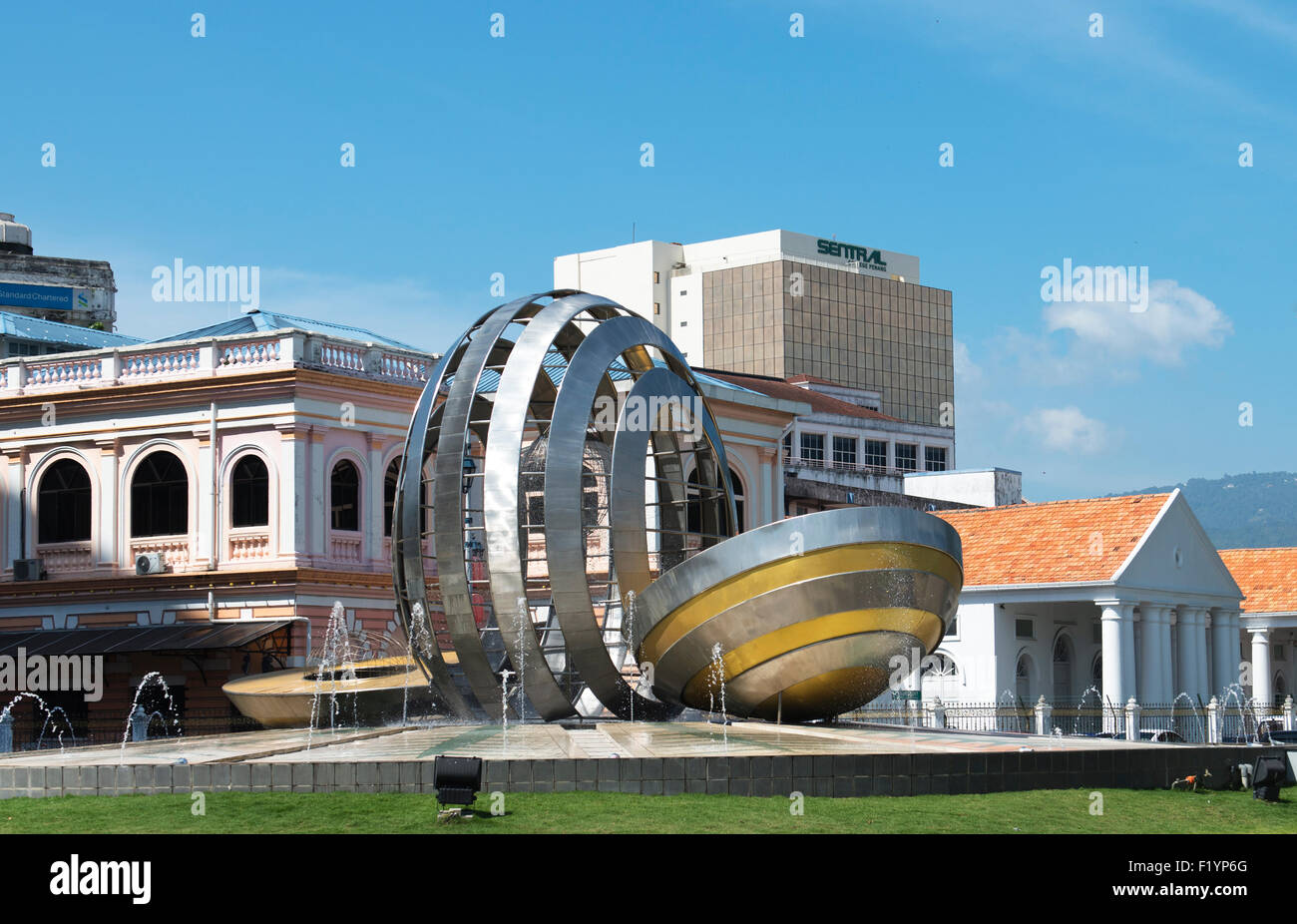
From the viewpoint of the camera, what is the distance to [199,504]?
36.9 meters

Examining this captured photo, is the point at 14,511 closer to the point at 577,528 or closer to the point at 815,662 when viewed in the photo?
the point at 577,528

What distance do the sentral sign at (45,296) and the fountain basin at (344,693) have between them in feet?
139

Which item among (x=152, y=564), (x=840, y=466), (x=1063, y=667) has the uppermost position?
(x=840, y=466)

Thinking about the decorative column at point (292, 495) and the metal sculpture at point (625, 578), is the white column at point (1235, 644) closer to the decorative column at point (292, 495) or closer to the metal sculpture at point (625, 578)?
the decorative column at point (292, 495)

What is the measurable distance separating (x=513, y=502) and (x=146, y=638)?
636 inches

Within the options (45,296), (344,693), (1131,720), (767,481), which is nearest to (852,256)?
(45,296)

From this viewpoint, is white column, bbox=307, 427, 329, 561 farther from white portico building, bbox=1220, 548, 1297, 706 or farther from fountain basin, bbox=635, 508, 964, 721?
white portico building, bbox=1220, 548, 1297, 706

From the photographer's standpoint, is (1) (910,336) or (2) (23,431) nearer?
(2) (23,431)

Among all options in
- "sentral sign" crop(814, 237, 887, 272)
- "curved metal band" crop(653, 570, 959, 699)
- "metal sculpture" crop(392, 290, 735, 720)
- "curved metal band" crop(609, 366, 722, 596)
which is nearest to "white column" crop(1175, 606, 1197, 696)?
"metal sculpture" crop(392, 290, 735, 720)

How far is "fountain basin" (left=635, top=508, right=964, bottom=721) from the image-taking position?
20.9 m

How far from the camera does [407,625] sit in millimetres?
24797
